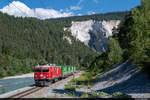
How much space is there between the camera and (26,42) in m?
182

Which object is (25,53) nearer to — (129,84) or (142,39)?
(129,84)

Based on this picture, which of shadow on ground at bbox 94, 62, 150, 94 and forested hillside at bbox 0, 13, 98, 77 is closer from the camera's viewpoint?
shadow on ground at bbox 94, 62, 150, 94

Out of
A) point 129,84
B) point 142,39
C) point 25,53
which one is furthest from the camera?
point 25,53

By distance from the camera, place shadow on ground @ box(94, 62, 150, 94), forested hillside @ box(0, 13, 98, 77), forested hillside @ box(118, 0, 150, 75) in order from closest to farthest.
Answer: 1. shadow on ground @ box(94, 62, 150, 94)
2. forested hillside @ box(118, 0, 150, 75)
3. forested hillside @ box(0, 13, 98, 77)

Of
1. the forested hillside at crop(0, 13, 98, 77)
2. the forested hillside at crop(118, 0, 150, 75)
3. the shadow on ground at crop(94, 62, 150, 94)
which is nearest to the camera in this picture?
the shadow on ground at crop(94, 62, 150, 94)

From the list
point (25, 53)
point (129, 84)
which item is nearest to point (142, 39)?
point (129, 84)

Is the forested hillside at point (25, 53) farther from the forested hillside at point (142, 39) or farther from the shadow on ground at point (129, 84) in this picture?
the forested hillside at point (142, 39)

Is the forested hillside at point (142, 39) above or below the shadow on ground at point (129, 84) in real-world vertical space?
above

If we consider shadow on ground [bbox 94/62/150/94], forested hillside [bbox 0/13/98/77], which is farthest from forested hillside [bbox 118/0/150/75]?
forested hillside [bbox 0/13/98/77]

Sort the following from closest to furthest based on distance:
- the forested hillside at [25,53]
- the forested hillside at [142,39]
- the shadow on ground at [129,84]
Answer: the shadow on ground at [129,84] → the forested hillside at [142,39] → the forested hillside at [25,53]

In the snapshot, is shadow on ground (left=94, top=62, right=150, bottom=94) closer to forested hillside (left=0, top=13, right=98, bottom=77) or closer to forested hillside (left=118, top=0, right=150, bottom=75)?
forested hillside (left=118, top=0, right=150, bottom=75)

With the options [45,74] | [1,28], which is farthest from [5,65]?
[1,28]

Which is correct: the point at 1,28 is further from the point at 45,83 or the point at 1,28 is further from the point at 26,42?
the point at 45,83

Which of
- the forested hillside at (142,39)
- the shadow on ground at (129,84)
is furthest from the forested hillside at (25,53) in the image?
the forested hillside at (142,39)
